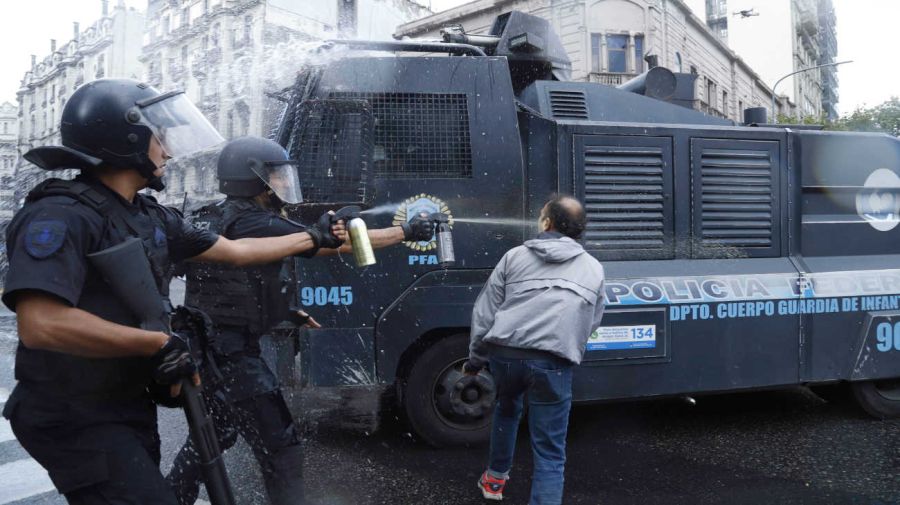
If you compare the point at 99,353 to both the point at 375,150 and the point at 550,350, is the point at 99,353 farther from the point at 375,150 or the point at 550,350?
the point at 375,150

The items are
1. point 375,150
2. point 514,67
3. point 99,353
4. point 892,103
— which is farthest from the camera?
point 892,103

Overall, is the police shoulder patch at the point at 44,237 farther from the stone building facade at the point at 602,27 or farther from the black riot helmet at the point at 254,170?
the stone building facade at the point at 602,27

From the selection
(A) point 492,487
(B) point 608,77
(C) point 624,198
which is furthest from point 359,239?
(B) point 608,77

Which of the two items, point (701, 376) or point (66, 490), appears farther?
point (701, 376)

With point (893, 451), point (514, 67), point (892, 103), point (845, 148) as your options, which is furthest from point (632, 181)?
point (892, 103)

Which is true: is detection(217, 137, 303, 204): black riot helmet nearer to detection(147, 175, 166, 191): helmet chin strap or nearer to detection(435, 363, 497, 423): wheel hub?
detection(147, 175, 166, 191): helmet chin strap

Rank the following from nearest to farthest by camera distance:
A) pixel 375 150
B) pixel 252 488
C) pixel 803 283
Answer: pixel 252 488 < pixel 375 150 < pixel 803 283

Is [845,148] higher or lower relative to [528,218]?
higher

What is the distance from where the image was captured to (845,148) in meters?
5.00

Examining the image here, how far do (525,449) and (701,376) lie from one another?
1.28m

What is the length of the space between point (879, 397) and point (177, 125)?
5.31m

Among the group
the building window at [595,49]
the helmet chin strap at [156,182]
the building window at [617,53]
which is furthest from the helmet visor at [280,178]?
the building window at [617,53]

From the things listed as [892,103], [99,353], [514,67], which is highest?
[892,103]

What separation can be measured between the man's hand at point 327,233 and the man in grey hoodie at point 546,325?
88 cm
